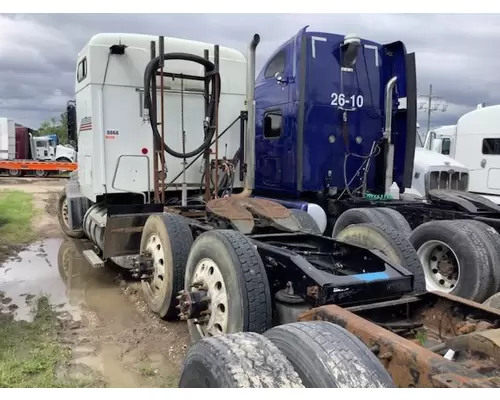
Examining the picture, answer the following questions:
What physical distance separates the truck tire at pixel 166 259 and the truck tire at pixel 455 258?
8.22 feet

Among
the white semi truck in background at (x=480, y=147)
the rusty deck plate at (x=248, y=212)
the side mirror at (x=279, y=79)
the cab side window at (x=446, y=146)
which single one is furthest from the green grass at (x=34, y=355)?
the cab side window at (x=446, y=146)

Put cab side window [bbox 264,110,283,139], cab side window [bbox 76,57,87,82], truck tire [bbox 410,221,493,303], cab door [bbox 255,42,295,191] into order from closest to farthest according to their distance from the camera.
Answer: truck tire [bbox 410,221,493,303] < cab side window [bbox 76,57,87,82] < cab door [bbox 255,42,295,191] < cab side window [bbox 264,110,283,139]

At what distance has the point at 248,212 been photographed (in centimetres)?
495

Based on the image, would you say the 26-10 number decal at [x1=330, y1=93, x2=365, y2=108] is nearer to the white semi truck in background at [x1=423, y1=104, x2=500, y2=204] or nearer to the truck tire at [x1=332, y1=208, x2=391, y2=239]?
the truck tire at [x1=332, y1=208, x2=391, y2=239]

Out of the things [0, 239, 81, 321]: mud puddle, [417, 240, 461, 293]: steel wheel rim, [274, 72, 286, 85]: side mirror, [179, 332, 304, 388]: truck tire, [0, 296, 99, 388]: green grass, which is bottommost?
[0, 239, 81, 321]: mud puddle

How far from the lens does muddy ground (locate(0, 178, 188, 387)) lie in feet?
12.4

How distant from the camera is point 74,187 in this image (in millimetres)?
8305

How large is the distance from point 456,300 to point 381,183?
483 centimetres

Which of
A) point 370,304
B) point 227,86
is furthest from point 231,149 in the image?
point 370,304

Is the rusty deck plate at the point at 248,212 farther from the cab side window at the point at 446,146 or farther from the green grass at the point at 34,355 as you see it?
the cab side window at the point at 446,146

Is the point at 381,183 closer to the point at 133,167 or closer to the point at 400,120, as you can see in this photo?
the point at 400,120

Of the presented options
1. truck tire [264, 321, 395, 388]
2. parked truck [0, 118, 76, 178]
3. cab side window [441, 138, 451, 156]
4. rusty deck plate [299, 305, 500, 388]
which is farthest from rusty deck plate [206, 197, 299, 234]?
parked truck [0, 118, 76, 178]

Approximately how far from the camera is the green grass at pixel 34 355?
3494 mm

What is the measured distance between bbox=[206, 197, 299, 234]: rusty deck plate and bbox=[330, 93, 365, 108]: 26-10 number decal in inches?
97.7
